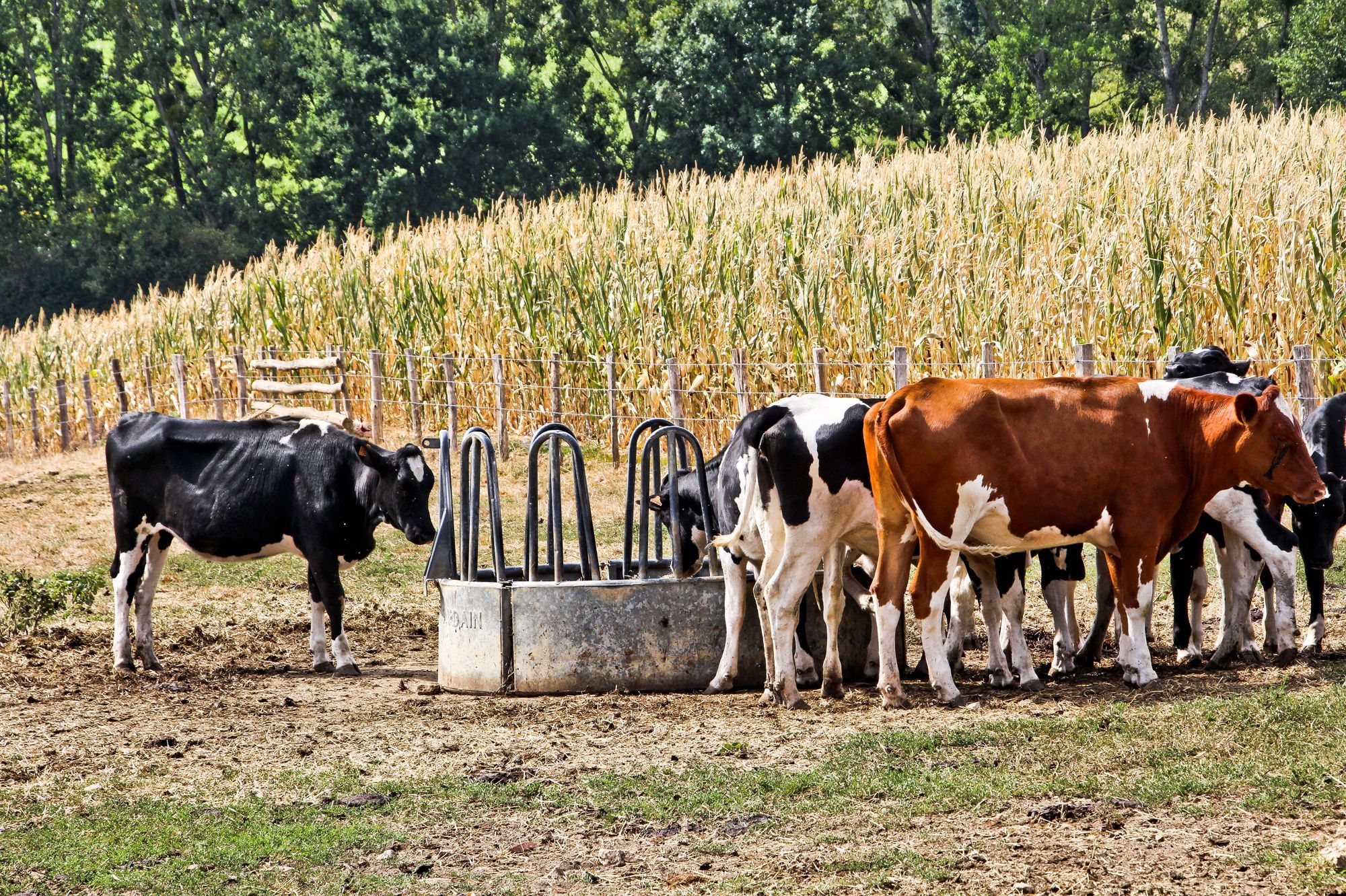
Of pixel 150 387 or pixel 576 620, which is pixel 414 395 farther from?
pixel 576 620

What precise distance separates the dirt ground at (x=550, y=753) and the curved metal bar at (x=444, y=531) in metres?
0.72

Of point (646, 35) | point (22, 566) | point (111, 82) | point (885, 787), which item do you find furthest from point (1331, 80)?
point (111, 82)

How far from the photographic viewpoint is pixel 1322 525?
28.2 feet

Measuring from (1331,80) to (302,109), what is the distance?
100.0 ft

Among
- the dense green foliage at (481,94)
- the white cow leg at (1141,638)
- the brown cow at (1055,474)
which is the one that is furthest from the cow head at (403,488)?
the dense green foliage at (481,94)

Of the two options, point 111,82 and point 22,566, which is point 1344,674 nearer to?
point 22,566

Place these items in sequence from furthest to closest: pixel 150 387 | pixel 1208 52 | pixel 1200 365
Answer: pixel 1208 52 < pixel 150 387 < pixel 1200 365

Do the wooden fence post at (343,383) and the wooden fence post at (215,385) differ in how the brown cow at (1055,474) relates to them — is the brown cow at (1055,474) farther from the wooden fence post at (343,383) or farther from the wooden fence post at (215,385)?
the wooden fence post at (215,385)

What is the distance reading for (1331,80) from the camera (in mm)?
31500

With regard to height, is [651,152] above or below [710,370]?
above

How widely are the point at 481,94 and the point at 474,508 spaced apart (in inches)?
1465

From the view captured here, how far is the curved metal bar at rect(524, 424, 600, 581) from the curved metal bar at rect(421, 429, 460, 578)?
0.46 meters

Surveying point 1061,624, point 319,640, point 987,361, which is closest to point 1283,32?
point 987,361

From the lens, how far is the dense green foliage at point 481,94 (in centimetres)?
3822
